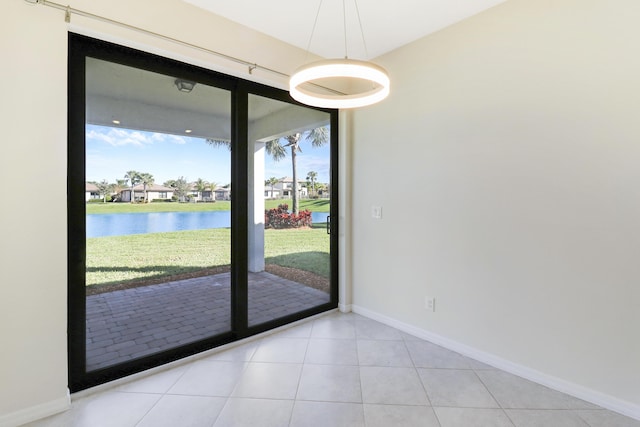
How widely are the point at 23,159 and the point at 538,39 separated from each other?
3432 mm

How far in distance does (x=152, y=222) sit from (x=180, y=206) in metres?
0.27

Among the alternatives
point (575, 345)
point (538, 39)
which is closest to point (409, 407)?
point (575, 345)

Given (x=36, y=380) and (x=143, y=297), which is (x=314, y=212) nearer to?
(x=143, y=297)

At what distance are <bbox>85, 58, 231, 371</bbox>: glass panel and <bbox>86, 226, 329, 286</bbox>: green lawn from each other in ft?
0.04

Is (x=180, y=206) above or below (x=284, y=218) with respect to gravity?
above

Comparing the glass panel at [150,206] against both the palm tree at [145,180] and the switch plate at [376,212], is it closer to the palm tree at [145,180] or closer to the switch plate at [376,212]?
the palm tree at [145,180]

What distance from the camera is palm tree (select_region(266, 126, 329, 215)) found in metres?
3.03

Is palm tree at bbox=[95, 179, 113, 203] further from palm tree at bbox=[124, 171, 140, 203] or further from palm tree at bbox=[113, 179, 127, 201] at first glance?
palm tree at bbox=[124, 171, 140, 203]

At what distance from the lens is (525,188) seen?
7.00ft

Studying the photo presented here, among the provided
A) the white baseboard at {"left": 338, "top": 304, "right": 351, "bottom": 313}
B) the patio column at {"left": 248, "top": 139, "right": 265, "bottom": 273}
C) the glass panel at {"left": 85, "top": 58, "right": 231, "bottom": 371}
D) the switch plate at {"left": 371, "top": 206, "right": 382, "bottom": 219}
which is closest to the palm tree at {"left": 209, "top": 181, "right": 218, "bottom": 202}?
the glass panel at {"left": 85, "top": 58, "right": 231, "bottom": 371}

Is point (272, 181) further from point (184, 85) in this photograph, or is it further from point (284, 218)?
point (184, 85)

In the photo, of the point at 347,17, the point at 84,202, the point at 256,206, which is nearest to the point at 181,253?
the point at 256,206

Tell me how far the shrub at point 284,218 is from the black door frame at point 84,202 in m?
0.42

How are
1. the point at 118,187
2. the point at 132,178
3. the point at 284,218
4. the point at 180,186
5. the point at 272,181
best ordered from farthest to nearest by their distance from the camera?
1. the point at 284,218
2. the point at 272,181
3. the point at 180,186
4. the point at 132,178
5. the point at 118,187
